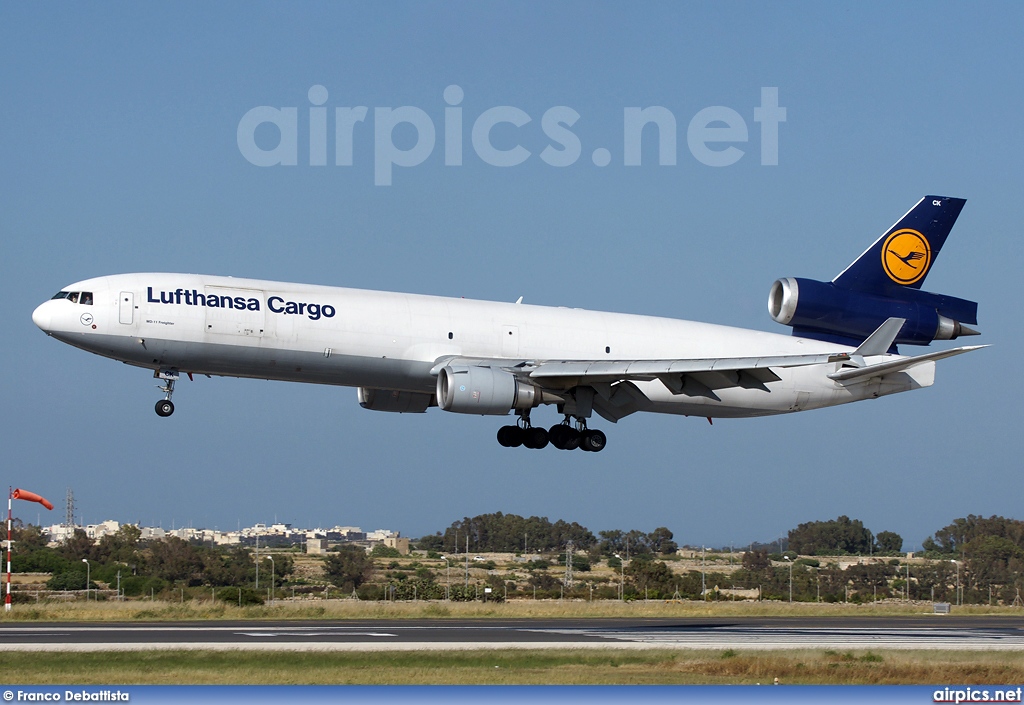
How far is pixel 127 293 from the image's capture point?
40625 mm

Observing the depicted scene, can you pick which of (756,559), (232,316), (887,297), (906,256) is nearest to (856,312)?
(887,297)

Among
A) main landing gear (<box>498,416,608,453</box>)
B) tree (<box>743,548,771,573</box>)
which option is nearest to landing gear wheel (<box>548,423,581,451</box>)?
main landing gear (<box>498,416,608,453</box>)

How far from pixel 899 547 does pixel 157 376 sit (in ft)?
341

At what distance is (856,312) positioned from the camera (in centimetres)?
5097

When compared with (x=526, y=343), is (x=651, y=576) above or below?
below

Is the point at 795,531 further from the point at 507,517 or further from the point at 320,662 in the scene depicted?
the point at 320,662

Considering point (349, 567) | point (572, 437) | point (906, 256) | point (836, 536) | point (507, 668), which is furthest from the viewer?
point (836, 536)

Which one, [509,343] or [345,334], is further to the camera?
[509,343]

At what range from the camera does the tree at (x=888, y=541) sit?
128m

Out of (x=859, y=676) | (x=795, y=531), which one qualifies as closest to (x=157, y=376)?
(x=859, y=676)

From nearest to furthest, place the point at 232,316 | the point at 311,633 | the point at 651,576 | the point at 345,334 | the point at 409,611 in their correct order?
1. the point at 311,633
2. the point at 232,316
3. the point at 345,334
4. the point at 409,611
5. the point at 651,576

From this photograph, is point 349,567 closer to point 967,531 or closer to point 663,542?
point 663,542

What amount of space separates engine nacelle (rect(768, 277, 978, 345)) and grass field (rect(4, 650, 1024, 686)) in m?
19.9

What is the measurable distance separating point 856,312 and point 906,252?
3.99 metres
